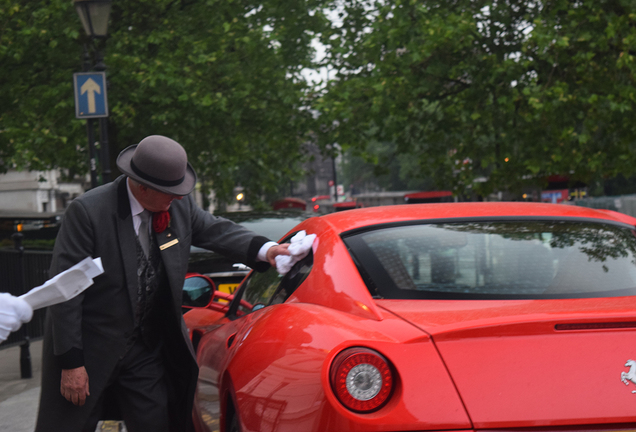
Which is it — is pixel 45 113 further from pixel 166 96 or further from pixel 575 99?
pixel 575 99

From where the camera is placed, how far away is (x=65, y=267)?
9.35ft

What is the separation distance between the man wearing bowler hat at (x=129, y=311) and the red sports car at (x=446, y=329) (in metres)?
0.26

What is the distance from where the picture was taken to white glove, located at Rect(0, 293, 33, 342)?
72.4 inches

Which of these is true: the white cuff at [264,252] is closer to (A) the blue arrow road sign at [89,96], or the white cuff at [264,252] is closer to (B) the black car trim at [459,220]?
(B) the black car trim at [459,220]

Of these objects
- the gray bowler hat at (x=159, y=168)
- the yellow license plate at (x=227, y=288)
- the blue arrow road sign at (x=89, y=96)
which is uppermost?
the blue arrow road sign at (x=89, y=96)

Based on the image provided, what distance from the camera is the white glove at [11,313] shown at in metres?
1.84

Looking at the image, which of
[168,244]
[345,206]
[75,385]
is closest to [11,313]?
[75,385]

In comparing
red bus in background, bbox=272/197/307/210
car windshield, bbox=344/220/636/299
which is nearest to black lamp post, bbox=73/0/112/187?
car windshield, bbox=344/220/636/299

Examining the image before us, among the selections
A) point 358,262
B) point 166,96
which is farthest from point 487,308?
point 166,96

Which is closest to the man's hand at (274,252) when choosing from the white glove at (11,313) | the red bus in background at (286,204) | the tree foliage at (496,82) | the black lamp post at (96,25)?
the white glove at (11,313)

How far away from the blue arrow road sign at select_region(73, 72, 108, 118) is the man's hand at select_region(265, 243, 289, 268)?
5751mm

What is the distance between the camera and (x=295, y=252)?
293 cm

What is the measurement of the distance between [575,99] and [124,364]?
11.7m

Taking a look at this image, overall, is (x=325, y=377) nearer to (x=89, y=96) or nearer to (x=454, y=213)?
(x=454, y=213)
